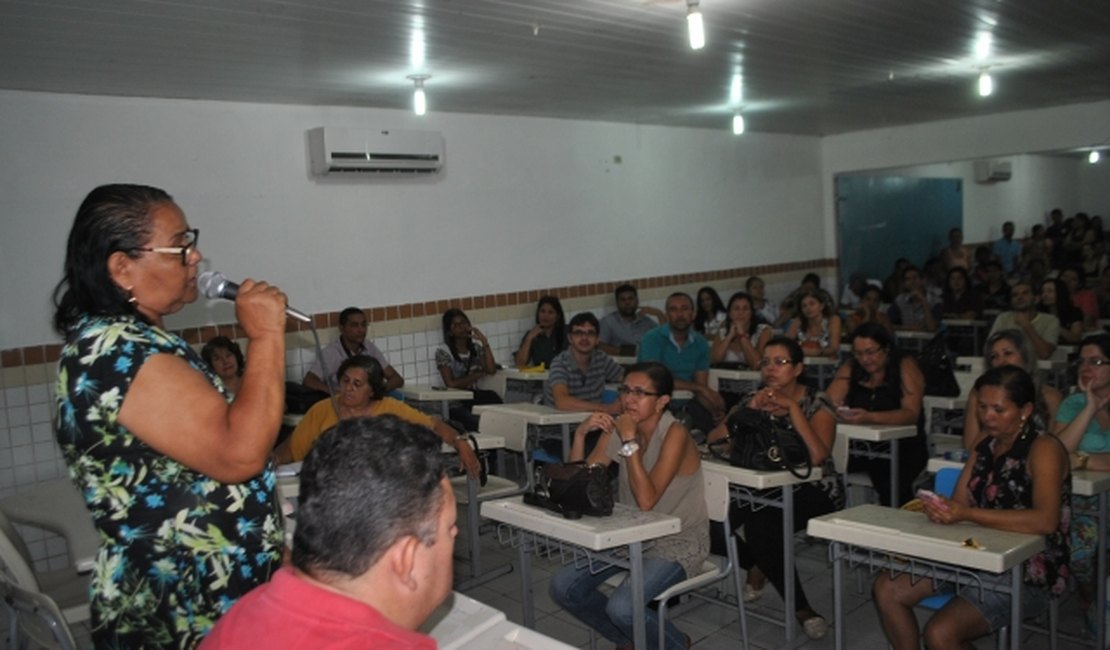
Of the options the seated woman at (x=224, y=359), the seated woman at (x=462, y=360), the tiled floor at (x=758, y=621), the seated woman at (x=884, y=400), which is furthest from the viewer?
the seated woman at (x=462, y=360)

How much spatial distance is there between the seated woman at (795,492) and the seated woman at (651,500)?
1.39 ft

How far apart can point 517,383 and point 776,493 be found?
10.2 ft

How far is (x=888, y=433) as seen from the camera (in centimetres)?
402

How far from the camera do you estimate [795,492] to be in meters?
3.64

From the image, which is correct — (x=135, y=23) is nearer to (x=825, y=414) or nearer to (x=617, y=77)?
(x=617, y=77)

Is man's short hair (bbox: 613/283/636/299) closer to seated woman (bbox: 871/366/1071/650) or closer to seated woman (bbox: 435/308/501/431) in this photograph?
seated woman (bbox: 435/308/501/431)

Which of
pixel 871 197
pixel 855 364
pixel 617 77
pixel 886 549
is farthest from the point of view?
pixel 871 197

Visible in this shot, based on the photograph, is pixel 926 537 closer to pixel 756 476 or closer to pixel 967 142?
pixel 756 476

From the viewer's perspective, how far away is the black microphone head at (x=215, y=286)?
174 centimetres

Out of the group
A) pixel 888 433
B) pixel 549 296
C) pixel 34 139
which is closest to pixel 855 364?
pixel 888 433

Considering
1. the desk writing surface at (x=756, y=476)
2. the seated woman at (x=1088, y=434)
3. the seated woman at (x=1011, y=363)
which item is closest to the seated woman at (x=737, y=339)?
the seated woman at (x=1011, y=363)

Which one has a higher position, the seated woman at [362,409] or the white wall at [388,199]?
the white wall at [388,199]

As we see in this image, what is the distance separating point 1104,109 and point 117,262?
29.8 ft

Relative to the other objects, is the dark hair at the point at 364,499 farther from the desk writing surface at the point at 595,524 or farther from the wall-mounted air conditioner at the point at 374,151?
the wall-mounted air conditioner at the point at 374,151
